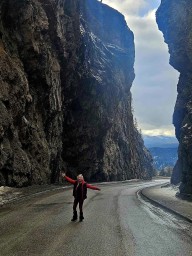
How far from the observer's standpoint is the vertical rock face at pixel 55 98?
35781 mm

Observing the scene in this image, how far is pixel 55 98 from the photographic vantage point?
5081cm

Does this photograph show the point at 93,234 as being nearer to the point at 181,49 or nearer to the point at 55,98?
the point at 181,49

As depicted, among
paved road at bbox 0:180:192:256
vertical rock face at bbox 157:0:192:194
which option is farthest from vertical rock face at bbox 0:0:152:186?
paved road at bbox 0:180:192:256

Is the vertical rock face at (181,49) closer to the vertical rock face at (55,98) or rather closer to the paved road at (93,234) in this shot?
the vertical rock face at (55,98)

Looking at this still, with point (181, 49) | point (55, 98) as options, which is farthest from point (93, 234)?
point (55, 98)

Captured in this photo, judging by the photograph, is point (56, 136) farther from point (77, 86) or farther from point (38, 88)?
point (77, 86)

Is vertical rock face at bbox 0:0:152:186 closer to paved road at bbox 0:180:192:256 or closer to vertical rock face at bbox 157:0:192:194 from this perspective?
vertical rock face at bbox 157:0:192:194

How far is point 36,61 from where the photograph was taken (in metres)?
43.5

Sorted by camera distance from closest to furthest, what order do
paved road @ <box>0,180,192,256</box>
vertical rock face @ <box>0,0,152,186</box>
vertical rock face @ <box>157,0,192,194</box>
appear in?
1. paved road @ <box>0,180,192,256</box>
2. vertical rock face @ <box>0,0,152,186</box>
3. vertical rock face @ <box>157,0,192,194</box>

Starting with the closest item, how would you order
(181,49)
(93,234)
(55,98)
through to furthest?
(93,234)
(181,49)
(55,98)

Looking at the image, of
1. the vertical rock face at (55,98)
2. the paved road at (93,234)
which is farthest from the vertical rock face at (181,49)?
the paved road at (93,234)

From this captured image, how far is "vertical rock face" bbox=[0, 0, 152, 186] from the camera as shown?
117ft

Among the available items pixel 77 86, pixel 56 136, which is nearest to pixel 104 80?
pixel 77 86

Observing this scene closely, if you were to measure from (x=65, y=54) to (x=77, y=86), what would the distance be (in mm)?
9273
